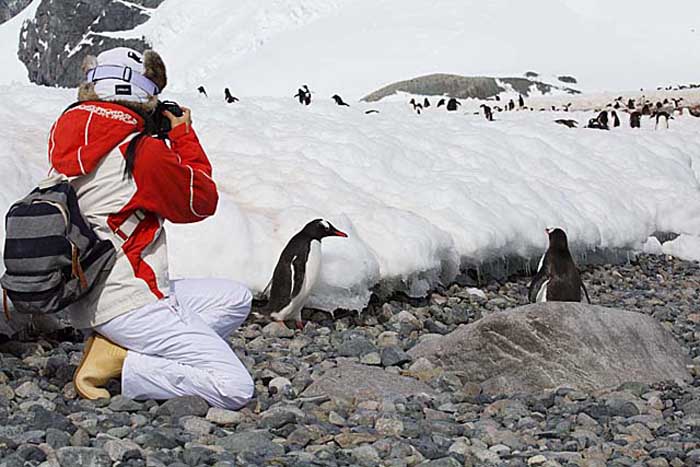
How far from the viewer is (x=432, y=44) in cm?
5784

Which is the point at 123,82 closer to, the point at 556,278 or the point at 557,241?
the point at 556,278

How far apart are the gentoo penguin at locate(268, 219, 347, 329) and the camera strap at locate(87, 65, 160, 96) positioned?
2.17 metres

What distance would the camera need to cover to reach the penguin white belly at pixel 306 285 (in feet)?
18.3

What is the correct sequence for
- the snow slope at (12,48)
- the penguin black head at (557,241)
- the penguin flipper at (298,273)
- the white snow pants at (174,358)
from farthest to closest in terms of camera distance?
1. the snow slope at (12,48)
2. the penguin black head at (557,241)
3. the penguin flipper at (298,273)
4. the white snow pants at (174,358)

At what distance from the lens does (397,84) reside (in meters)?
47.2

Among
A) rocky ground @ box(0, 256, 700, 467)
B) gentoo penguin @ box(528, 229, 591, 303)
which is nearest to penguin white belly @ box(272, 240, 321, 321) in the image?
rocky ground @ box(0, 256, 700, 467)

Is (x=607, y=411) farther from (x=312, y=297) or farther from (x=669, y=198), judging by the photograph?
(x=669, y=198)

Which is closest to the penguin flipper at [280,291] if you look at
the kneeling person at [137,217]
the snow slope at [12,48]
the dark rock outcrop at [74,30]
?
the kneeling person at [137,217]

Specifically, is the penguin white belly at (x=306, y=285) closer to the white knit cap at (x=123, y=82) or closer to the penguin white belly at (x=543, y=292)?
the penguin white belly at (x=543, y=292)

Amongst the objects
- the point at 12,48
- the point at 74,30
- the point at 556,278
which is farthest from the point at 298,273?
the point at 12,48

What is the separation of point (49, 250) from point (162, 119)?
641mm

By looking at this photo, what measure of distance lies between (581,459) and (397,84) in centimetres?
4470

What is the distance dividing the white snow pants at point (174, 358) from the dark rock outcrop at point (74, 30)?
7819cm

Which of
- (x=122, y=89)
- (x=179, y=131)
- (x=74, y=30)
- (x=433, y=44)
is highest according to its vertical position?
(x=122, y=89)
